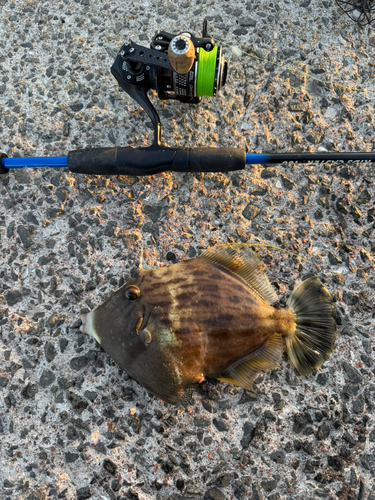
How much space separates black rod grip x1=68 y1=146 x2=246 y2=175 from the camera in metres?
2.22

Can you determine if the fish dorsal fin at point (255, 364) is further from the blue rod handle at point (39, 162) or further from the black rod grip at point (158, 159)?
the blue rod handle at point (39, 162)

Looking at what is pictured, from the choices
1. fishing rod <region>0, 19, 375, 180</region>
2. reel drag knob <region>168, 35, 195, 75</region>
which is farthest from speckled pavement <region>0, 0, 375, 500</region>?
reel drag knob <region>168, 35, 195, 75</region>

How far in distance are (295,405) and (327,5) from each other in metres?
2.81

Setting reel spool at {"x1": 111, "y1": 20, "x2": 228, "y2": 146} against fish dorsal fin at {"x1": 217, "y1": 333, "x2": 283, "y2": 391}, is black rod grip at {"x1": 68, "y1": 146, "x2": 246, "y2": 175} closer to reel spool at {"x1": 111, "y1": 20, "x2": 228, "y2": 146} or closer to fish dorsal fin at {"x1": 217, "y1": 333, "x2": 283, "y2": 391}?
reel spool at {"x1": 111, "y1": 20, "x2": 228, "y2": 146}

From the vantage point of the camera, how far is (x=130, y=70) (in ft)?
7.09

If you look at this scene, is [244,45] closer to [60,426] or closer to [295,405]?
[295,405]

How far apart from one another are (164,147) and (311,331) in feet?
4.66

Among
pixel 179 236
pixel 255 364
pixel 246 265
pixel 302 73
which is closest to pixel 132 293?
pixel 179 236

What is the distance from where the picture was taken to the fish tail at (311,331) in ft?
7.45

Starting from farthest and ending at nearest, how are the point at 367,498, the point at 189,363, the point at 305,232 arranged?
the point at 305,232 < the point at 367,498 < the point at 189,363

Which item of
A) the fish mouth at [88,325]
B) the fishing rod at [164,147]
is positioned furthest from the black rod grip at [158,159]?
the fish mouth at [88,325]

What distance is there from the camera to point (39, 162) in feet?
7.63

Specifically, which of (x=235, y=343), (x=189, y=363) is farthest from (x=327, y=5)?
(x=189, y=363)

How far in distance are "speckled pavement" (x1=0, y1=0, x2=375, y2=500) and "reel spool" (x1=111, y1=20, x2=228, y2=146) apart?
36 cm
